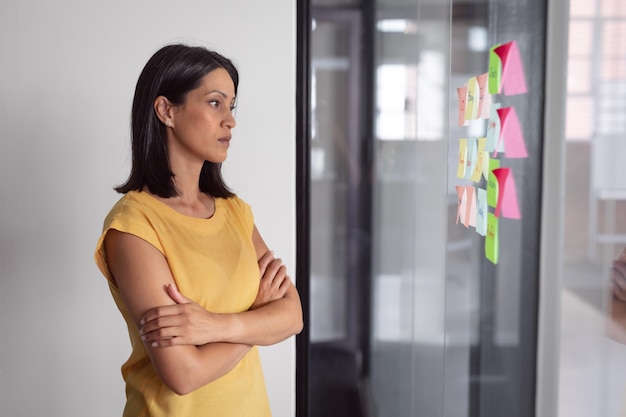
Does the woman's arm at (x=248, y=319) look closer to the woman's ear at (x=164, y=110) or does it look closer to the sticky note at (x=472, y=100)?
the woman's ear at (x=164, y=110)

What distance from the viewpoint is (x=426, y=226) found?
1785mm

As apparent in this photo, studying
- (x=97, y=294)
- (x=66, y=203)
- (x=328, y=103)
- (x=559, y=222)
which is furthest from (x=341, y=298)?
(x=559, y=222)

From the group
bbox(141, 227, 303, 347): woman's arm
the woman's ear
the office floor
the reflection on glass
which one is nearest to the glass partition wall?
the reflection on glass

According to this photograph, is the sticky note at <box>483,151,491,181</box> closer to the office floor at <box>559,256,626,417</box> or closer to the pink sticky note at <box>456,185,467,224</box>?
the pink sticky note at <box>456,185,467,224</box>

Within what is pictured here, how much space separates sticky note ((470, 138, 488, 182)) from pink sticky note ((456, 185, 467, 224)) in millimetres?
89

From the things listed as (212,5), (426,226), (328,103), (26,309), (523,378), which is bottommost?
(26,309)

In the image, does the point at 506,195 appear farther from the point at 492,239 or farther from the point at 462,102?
the point at 462,102

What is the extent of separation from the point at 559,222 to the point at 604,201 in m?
0.14

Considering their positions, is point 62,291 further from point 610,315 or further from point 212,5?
point 610,315

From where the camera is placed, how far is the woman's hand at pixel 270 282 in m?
1.65

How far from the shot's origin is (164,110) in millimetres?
1563

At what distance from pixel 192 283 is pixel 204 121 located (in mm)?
391

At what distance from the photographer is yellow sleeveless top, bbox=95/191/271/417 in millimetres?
1458

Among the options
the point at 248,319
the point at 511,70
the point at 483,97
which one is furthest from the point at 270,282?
the point at 511,70
